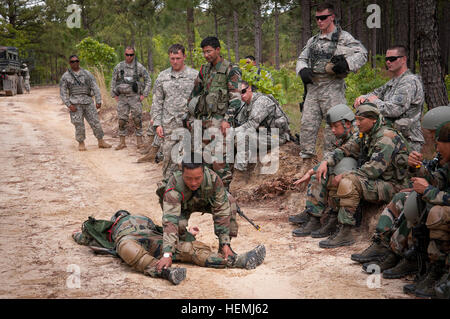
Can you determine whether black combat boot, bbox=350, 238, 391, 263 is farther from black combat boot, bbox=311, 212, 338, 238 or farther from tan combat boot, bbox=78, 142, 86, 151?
tan combat boot, bbox=78, 142, 86, 151

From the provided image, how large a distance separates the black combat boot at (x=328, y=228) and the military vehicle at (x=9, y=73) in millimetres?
21301

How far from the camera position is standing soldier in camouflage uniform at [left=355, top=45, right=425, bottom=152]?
4.95 m

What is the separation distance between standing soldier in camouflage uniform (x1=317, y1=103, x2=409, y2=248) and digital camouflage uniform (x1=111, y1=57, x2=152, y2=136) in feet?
20.3

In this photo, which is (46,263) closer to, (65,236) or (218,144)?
(65,236)

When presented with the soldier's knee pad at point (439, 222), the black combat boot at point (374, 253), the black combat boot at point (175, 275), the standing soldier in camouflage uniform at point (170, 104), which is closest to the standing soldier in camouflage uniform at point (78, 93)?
the standing soldier in camouflage uniform at point (170, 104)

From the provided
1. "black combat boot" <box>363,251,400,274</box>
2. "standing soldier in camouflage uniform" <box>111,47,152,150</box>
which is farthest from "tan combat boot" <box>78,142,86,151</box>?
"black combat boot" <box>363,251,400,274</box>

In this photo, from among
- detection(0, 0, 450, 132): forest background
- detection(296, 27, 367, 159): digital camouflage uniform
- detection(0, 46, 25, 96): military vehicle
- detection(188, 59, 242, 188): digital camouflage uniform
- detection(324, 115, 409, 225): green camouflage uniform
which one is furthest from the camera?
detection(0, 46, 25, 96): military vehicle

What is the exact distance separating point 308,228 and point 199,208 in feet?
4.59

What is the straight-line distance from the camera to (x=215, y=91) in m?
5.78

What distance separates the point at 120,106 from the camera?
33.0ft

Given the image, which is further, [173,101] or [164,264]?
[173,101]

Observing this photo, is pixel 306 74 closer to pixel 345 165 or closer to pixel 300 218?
pixel 345 165

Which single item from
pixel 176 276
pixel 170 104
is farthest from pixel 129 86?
pixel 176 276
